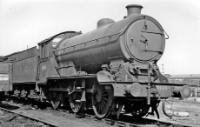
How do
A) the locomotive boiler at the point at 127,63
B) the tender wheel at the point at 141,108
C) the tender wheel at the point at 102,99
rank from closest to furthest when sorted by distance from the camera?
the locomotive boiler at the point at 127,63 → the tender wheel at the point at 102,99 → the tender wheel at the point at 141,108

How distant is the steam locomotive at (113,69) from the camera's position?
32.2 ft

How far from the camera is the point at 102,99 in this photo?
11023 mm

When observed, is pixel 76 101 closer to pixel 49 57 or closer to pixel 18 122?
pixel 18 122

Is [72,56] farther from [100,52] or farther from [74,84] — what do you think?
[100,52]

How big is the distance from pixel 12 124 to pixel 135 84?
418cm

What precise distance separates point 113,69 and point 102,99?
1.26m

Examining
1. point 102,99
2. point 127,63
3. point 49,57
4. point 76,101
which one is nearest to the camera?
point 127,63

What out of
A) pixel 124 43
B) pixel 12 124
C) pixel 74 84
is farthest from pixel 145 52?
pixel 12 124

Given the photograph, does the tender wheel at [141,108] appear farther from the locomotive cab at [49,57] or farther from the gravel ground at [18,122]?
the locomotive cab at [49,57]

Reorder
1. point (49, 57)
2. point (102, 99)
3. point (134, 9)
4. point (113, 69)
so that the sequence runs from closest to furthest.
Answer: point (113, 69), point (134, 9), point (102, 99), point (49, 57)

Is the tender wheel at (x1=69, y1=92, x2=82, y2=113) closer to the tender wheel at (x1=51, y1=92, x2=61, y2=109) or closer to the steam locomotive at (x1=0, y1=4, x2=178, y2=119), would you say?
the steam locomotive at (x1=0, y1=4, x2=178, y2=119)

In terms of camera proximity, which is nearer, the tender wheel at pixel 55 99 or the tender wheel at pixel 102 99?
the tender wheel at pixel 102 99

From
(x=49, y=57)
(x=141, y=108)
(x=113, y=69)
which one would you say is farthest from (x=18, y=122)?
(x=49, y=57)

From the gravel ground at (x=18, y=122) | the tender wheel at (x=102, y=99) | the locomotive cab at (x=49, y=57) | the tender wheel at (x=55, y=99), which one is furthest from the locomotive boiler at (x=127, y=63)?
the locomotive cab at (x=49, y=57)
